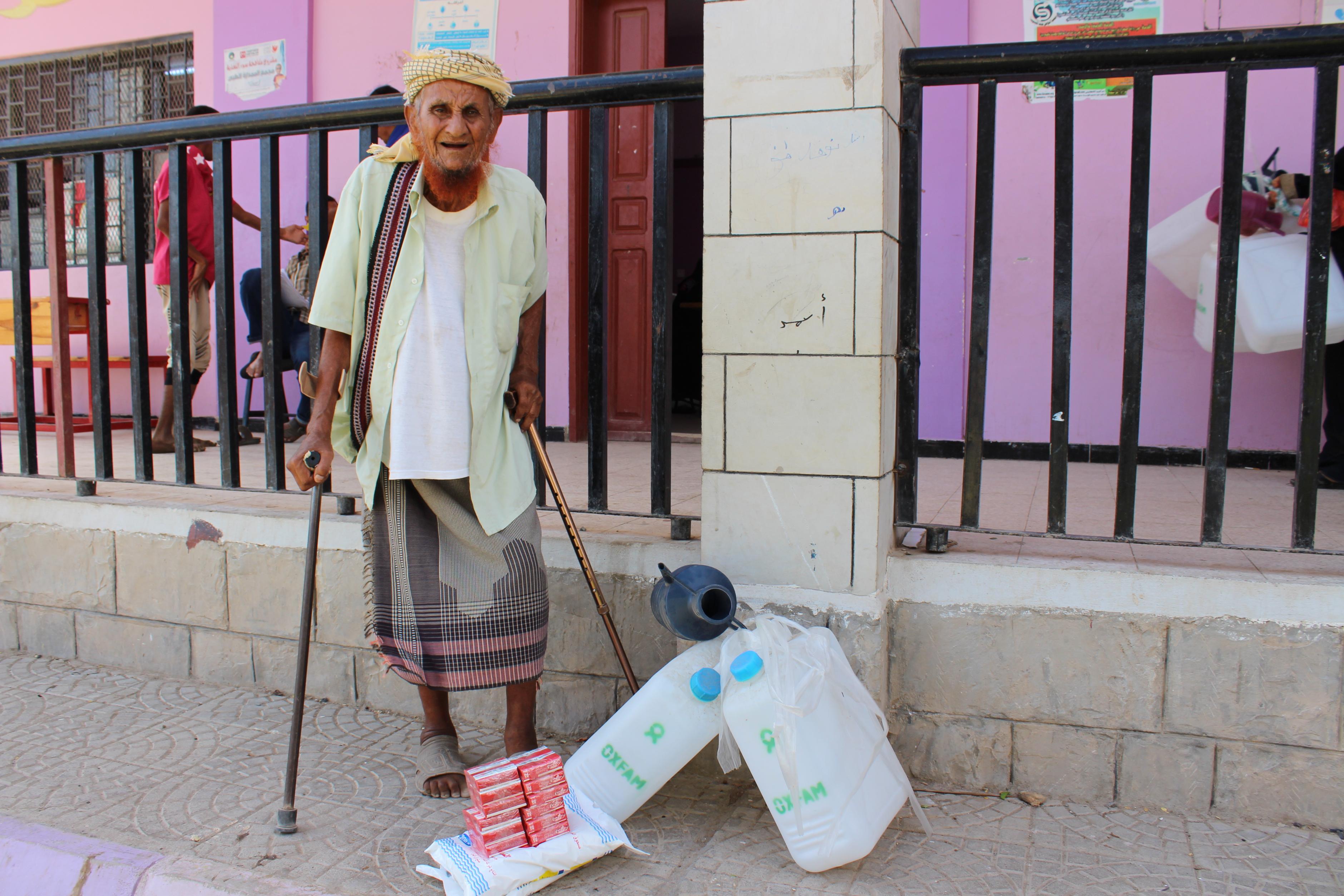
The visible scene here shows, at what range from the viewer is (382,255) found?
2471mm

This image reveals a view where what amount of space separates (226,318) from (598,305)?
56.1 inches

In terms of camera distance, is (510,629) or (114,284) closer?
(510,629)

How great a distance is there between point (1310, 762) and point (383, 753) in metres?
2.45

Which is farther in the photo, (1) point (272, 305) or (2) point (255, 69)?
(2) point (255, 69)

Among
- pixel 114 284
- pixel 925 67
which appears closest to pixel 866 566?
pixel 925 67

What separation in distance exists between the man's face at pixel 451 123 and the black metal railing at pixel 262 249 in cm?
47

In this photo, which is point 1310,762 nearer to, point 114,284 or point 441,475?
point 441,475

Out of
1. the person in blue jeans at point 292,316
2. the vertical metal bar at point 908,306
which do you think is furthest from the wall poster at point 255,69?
the vertical metal bar at point 908,306

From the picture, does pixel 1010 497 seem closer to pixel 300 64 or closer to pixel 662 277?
pixel 662 277

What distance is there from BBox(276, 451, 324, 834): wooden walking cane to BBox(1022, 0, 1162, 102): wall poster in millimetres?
4133

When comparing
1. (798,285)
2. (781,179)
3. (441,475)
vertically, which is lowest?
(441,475)

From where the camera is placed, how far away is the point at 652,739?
A: 238 centimetres

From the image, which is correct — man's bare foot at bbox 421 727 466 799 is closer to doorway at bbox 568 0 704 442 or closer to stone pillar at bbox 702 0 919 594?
stone pillar at bbox 702 0 919 594

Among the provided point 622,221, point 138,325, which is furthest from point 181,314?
point 622,221
